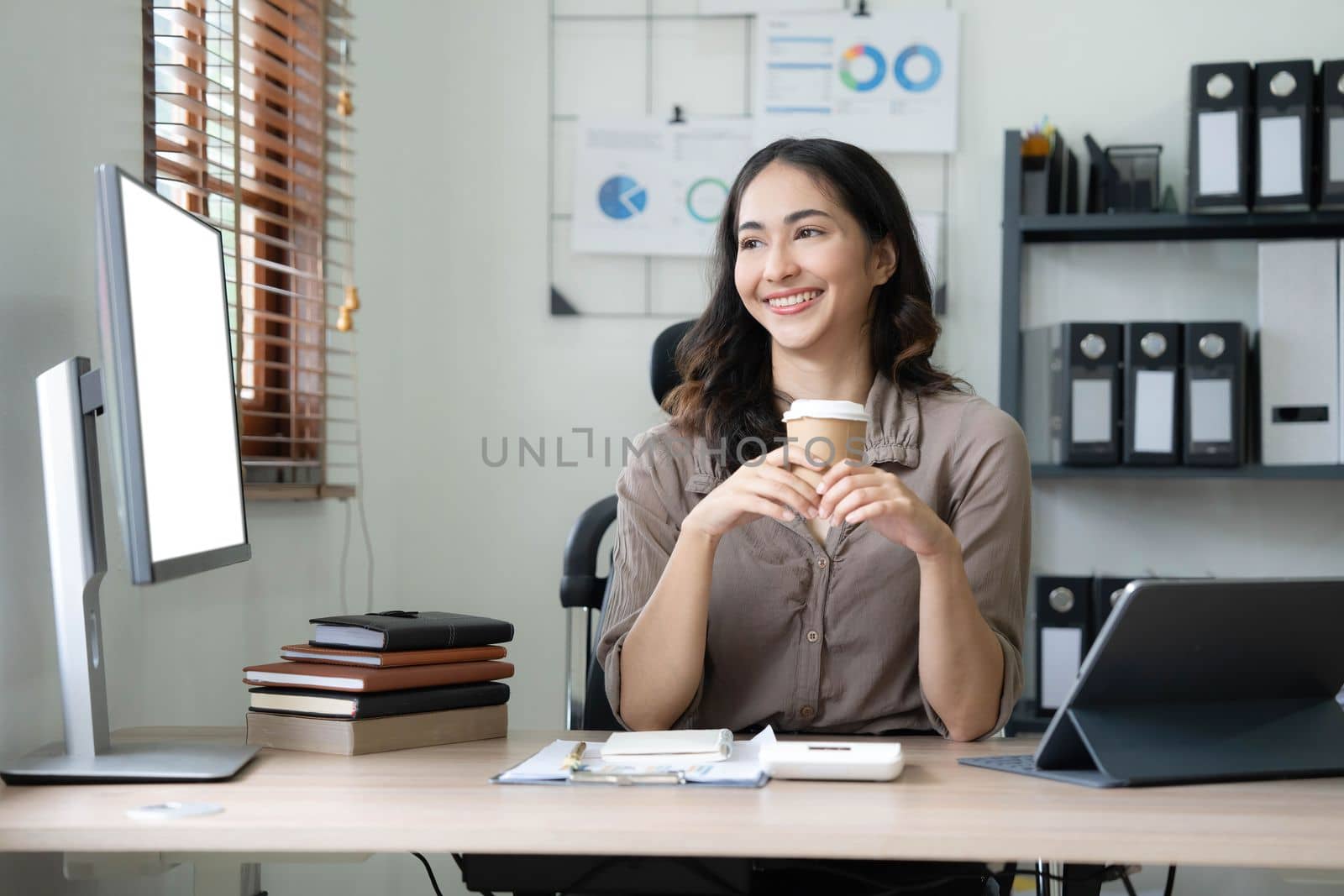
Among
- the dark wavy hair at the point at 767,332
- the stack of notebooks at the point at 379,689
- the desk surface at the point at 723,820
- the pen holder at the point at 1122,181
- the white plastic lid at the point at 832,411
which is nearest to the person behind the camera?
the desk surface at the point at 723,820

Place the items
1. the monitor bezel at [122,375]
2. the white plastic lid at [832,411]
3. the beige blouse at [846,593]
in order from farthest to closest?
the beige blouse at [846,593], the white plastic lid at [832,411], the monitor bezel at [122,375]

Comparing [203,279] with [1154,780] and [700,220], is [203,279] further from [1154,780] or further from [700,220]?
[700,220]

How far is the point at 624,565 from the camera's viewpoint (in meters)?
1.65

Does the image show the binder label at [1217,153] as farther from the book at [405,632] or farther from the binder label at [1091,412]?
the book at [405,632]

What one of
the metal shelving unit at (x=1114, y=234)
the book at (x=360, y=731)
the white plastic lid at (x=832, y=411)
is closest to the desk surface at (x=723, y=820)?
the book at (x=360, y=731)

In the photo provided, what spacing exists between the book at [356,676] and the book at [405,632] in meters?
0.02

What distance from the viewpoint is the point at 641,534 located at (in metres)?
1.65

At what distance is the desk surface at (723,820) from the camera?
2.94 ft

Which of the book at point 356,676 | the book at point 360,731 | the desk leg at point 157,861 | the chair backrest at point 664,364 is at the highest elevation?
the chair backrest at point 664,364

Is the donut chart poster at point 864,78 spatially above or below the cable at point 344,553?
above

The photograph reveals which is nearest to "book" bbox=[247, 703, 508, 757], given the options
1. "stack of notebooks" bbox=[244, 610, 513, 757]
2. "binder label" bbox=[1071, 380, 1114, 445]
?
"stack of notebooks" bbox=[244, 610, 513, 757]

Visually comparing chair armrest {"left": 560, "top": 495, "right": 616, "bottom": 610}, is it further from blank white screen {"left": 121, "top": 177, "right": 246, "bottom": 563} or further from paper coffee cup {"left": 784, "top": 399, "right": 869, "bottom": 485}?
paper coffee cup {"left": 784, "top": 399, "right": 869, "bottom": 485}

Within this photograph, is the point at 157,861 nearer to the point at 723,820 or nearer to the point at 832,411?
the point at 723,820

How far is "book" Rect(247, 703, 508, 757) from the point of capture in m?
1.25
